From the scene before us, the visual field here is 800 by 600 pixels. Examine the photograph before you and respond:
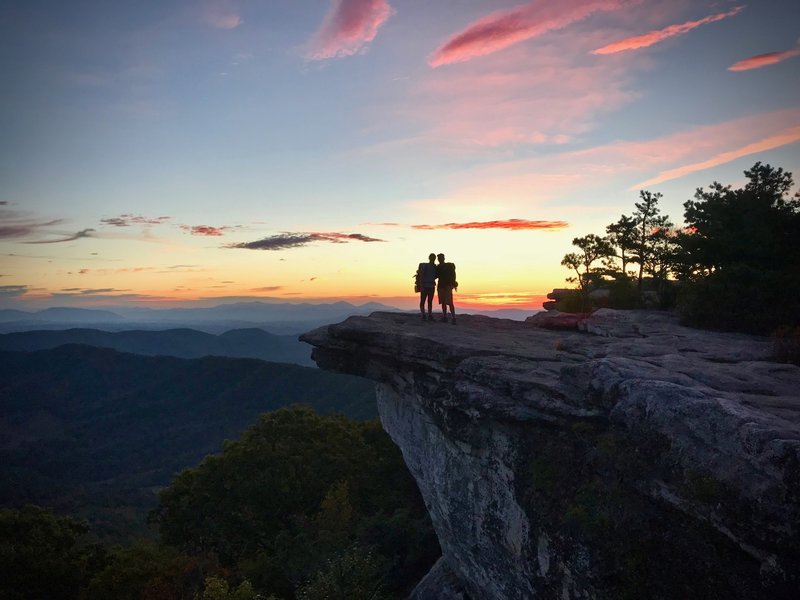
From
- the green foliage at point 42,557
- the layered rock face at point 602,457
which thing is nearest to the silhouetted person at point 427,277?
the layered rock face at point 602,457

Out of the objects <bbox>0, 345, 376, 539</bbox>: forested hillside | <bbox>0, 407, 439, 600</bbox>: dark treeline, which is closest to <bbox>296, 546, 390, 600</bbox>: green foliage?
<bbox>0, 407, 439, 600</bbox>: dark treeline

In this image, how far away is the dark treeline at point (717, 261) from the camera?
17.6 metres

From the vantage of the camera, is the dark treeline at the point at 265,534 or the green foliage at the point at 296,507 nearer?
the dark treeline at the point at 265,534

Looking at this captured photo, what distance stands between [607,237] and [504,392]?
21.5 metres

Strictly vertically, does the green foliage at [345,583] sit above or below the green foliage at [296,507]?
above

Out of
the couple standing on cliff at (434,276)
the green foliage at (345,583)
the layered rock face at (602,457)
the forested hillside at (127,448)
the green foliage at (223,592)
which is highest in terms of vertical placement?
the couple standing on cliff at (434,276)

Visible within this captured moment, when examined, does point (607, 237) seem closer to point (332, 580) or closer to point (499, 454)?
point (499, 454)

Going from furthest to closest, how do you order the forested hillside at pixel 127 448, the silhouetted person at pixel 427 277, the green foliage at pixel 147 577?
the forested hillside at pixel 127 448, the green foliage at pixel 147 577, the silhouetted person at pixel 427 277

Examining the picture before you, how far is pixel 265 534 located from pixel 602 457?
25.1 m

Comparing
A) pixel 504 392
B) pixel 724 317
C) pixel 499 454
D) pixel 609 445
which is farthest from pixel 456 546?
pixel 724 317

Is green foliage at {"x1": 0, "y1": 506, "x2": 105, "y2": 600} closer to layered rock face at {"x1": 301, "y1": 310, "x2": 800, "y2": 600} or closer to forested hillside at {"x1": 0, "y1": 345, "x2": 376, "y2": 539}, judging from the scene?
layered rock face at {"x1": 301, "y1": 310, "x2": 800, "y2": 600}

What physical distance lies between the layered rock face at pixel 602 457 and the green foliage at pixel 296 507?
6109 mm

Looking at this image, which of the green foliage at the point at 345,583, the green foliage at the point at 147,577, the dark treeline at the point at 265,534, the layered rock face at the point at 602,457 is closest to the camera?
the layered rock face at the point at 602,457

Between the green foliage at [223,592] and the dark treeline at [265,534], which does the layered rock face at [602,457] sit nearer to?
the dark treeline at [265,534]
